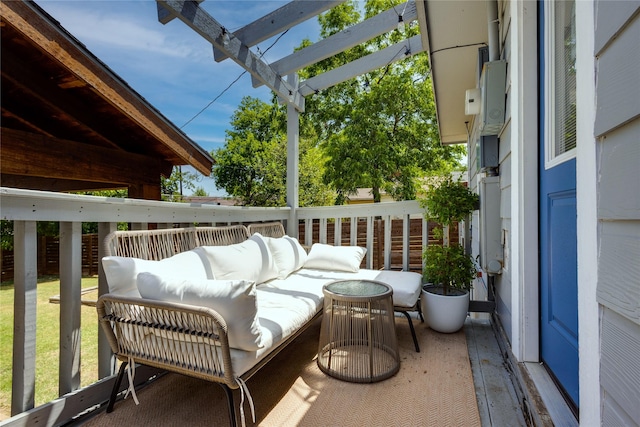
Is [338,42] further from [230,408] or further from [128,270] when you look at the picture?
[230,408]

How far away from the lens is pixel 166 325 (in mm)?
1604

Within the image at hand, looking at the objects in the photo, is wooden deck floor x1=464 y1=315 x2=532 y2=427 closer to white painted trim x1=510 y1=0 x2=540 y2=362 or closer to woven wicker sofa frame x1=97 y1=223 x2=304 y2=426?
white painted trim x1=510 y1=0 x2=540 y2=362

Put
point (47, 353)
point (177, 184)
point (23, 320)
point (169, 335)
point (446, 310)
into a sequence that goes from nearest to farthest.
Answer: point (23, 320)
point (169, 335)
point (446, 310)
point (47, 353)
point (177, 184)

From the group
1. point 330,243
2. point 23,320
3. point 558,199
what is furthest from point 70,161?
point 330,243

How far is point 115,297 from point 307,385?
1.22 meters

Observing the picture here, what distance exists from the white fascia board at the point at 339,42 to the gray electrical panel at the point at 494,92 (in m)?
1.66

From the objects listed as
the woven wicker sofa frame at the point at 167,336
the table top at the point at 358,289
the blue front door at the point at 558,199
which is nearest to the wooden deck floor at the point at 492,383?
the blue front door at the point at 558,199

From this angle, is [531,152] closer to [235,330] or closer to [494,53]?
[494,53]

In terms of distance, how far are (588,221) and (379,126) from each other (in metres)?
10.6

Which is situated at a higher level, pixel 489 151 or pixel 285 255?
pixel 489 151

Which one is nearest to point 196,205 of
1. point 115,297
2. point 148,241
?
point 148,241

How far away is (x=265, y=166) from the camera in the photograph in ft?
31.0

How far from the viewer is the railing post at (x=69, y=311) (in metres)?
1.70

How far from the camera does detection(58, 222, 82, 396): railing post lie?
1.70 m
